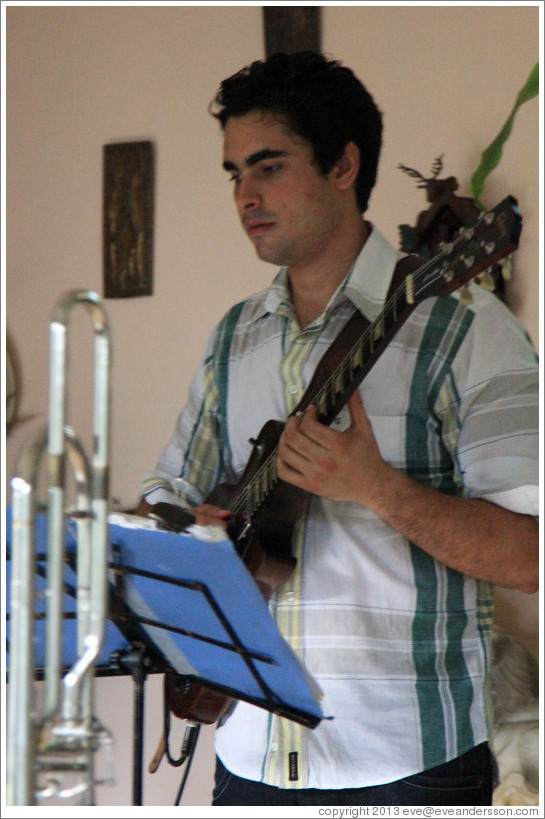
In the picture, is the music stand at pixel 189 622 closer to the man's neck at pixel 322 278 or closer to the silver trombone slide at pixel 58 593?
the silver trombone slide at pixel 58 593

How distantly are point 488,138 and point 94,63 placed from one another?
111 centimetres

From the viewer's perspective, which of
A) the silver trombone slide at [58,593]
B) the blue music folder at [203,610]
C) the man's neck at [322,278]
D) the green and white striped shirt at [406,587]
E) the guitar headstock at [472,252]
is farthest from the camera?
the man's neck at [322,278]

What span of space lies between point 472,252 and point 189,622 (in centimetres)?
56

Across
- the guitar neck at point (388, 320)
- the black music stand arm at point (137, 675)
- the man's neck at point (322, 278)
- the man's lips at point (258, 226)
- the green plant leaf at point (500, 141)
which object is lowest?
the black music stand arm at point (137, 675)

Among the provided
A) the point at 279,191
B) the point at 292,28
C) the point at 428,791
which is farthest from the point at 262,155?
the point at 292,28

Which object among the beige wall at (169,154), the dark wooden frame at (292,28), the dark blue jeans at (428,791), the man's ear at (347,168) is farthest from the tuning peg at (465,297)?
the dark wooden frame at (292,28)

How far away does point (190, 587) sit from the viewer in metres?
1.07

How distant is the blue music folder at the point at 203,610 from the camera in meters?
1.02

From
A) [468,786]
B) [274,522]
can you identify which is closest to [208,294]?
[274,522]

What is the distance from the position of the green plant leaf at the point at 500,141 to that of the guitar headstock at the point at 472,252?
39cm

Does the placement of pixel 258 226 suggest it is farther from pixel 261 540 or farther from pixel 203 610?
pixel 203 610

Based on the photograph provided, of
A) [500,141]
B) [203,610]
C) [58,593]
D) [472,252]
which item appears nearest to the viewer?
[58,593]

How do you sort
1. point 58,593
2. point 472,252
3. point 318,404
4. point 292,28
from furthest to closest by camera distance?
point 292,28
point 318,404
point 472,252
point 58,593

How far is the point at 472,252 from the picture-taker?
125 centimetres
